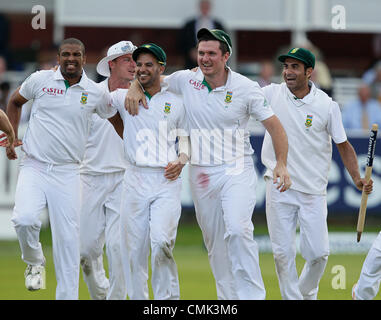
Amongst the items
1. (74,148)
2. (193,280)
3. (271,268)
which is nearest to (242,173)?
(74,148)

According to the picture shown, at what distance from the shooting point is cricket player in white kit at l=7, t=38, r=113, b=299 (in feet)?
29.8

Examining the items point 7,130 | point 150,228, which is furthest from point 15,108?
point 150,228

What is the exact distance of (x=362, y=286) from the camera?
9375 millimetres

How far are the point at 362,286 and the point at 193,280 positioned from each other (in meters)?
3.43

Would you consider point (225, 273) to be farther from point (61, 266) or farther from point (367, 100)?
point (367, 100)

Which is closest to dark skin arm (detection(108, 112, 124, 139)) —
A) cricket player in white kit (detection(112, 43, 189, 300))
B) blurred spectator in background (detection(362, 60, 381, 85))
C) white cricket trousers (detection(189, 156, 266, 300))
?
cricket player in white kit (detection(112, 43, 189, 300))

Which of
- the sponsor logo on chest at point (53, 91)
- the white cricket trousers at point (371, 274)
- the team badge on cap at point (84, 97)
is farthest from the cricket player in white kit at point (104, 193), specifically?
the white cricket trousers at point (371, 274)

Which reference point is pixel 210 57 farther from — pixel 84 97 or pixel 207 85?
pixel 84 97

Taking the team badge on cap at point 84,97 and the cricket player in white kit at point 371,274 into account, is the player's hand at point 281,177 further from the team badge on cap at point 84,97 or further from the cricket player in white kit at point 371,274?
the team badge on cap at point 84,97

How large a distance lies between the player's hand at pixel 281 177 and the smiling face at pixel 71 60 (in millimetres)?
2151

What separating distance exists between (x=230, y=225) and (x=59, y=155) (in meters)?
1.78

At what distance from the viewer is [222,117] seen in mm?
9109

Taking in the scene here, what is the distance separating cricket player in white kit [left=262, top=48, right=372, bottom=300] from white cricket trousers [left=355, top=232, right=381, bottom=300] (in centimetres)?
47

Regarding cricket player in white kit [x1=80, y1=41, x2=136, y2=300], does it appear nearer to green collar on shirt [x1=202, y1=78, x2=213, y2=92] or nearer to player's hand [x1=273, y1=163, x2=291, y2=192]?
green collar on shirt [x1=202, y1=78, x2=213, y2=92]
